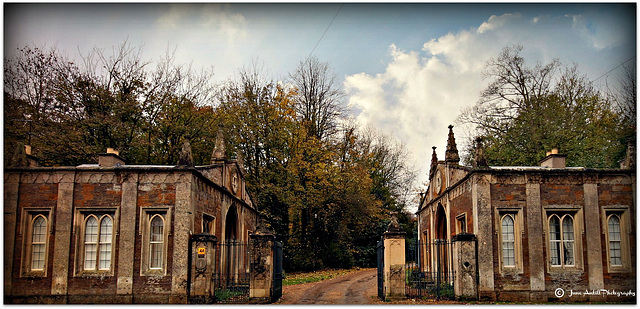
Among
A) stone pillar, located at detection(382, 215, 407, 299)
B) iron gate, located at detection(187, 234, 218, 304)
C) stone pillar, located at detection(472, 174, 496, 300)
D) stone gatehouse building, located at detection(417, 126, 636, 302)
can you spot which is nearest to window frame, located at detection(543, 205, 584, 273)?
stone gatehouse building, located at detection(417, 126, 636, 302)

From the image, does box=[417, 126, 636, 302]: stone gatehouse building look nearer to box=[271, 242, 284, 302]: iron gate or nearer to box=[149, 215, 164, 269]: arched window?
box=[271, 242, 284, 302]: iron gate

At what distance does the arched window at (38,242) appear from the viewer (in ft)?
52.4

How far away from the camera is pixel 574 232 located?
16.5m

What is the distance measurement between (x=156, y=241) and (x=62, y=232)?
303 cm

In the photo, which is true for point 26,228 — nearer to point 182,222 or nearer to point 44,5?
point 182,222

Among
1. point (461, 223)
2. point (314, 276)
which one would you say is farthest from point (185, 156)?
point (314, 276)

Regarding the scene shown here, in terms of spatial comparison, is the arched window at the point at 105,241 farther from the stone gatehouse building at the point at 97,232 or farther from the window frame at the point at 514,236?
the window frame at the point at 514,236

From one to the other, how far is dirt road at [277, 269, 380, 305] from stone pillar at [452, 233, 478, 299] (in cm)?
289

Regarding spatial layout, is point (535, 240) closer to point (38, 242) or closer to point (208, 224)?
point (208, 224)

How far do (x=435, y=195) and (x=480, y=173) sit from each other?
8.35 meters

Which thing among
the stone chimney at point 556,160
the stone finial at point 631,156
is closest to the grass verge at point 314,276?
the stone chimney at point 556,160

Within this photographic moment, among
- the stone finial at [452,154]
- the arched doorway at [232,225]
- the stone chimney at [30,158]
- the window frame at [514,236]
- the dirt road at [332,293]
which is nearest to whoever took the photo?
the window frame at [514,236]

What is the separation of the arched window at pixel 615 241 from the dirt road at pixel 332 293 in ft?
26.3

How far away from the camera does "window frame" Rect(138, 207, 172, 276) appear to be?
15.7m
